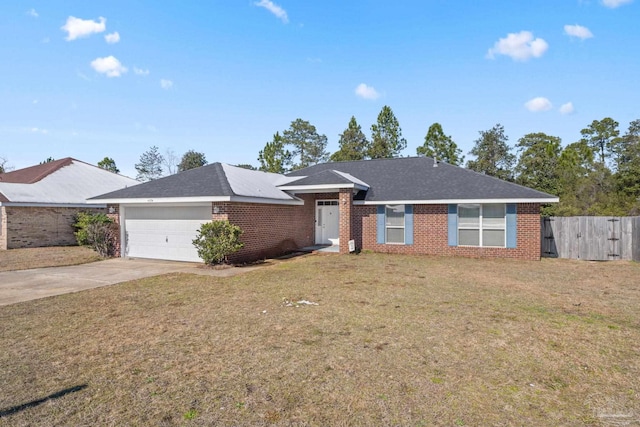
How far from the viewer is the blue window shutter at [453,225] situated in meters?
14.2

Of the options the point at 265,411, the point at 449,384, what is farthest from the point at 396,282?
the point at 265,411

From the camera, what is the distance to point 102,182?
977 inches

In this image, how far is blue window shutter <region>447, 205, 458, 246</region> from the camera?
14242 millimetres

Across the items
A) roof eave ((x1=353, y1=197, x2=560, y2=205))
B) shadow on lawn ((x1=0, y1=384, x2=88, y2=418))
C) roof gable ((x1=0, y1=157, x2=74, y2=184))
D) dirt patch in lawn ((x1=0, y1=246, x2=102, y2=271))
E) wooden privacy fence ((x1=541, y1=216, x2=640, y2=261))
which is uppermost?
roof gable ((x1=0, y1=157, x2=74, y2=184))

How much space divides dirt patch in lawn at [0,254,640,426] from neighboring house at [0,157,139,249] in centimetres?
1431

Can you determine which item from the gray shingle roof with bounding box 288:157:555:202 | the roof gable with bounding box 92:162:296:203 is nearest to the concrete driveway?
the roof gable with bounding box 92:162:296:203

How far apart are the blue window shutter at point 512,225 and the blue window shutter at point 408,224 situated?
3675mm

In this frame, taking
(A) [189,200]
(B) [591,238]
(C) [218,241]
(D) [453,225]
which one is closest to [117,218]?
(A) [189,200]

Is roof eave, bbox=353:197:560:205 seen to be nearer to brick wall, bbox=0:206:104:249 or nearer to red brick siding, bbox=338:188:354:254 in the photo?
red brick siding, bbox=338:188:354:254

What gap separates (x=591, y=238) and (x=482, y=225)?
402cm

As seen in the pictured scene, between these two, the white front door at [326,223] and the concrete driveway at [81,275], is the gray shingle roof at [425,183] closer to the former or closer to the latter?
the white front door at [326,223]

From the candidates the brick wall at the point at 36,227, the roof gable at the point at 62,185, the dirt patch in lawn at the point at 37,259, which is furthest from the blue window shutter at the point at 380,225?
the brick wall at the point at 36,227

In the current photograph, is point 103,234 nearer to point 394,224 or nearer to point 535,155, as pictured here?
point 394,224

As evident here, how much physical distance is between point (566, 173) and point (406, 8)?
86.7 feet
